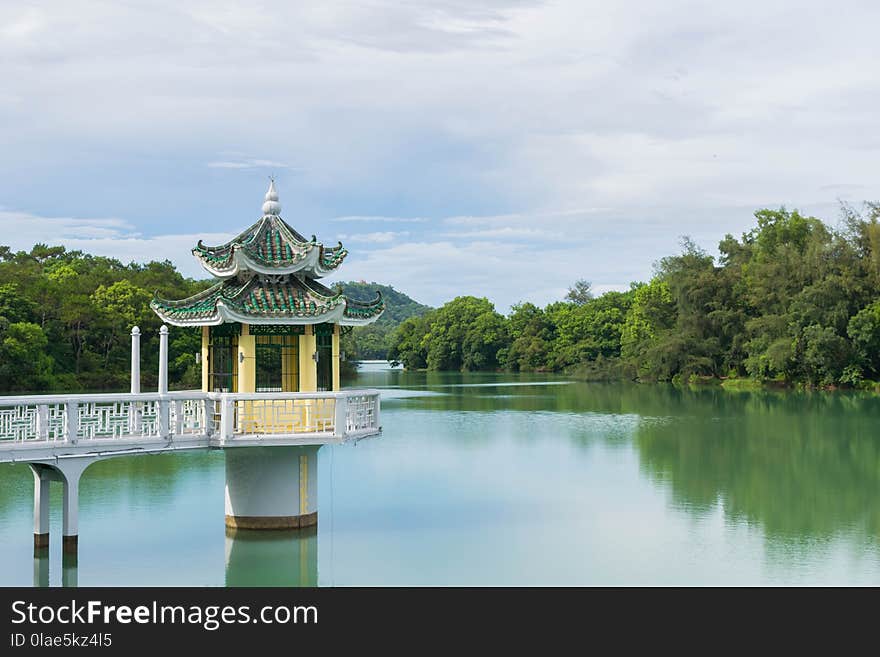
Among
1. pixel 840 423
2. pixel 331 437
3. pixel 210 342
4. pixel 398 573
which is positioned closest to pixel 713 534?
pixel 398 573

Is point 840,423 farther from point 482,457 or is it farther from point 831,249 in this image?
point 831,249

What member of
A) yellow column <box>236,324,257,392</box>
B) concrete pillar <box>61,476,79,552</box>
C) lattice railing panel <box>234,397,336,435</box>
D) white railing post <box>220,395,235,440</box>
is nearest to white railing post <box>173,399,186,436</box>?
white railing post <box>220,395,235,440</box>

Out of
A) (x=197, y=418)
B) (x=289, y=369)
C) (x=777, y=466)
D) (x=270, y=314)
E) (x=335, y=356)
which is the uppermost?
(x=270, y=314)

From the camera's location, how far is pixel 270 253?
505 inches

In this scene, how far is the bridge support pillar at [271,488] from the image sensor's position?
12531mm

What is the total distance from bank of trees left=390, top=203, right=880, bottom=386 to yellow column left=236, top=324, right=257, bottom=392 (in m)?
36.8

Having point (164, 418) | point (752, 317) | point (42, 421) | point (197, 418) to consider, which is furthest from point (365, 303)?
point (752, 317)

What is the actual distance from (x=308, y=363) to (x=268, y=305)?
89cm

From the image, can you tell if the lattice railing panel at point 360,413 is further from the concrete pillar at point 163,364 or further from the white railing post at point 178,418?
the concrete pillar at point 163,364

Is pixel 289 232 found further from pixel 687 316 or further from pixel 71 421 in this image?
pixel 687 316

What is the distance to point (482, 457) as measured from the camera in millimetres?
22062

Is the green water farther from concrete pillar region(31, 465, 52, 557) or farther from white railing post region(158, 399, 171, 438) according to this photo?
white railing post region(158, 399, 171, 438)

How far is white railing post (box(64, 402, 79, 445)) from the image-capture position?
11055 millimetres
